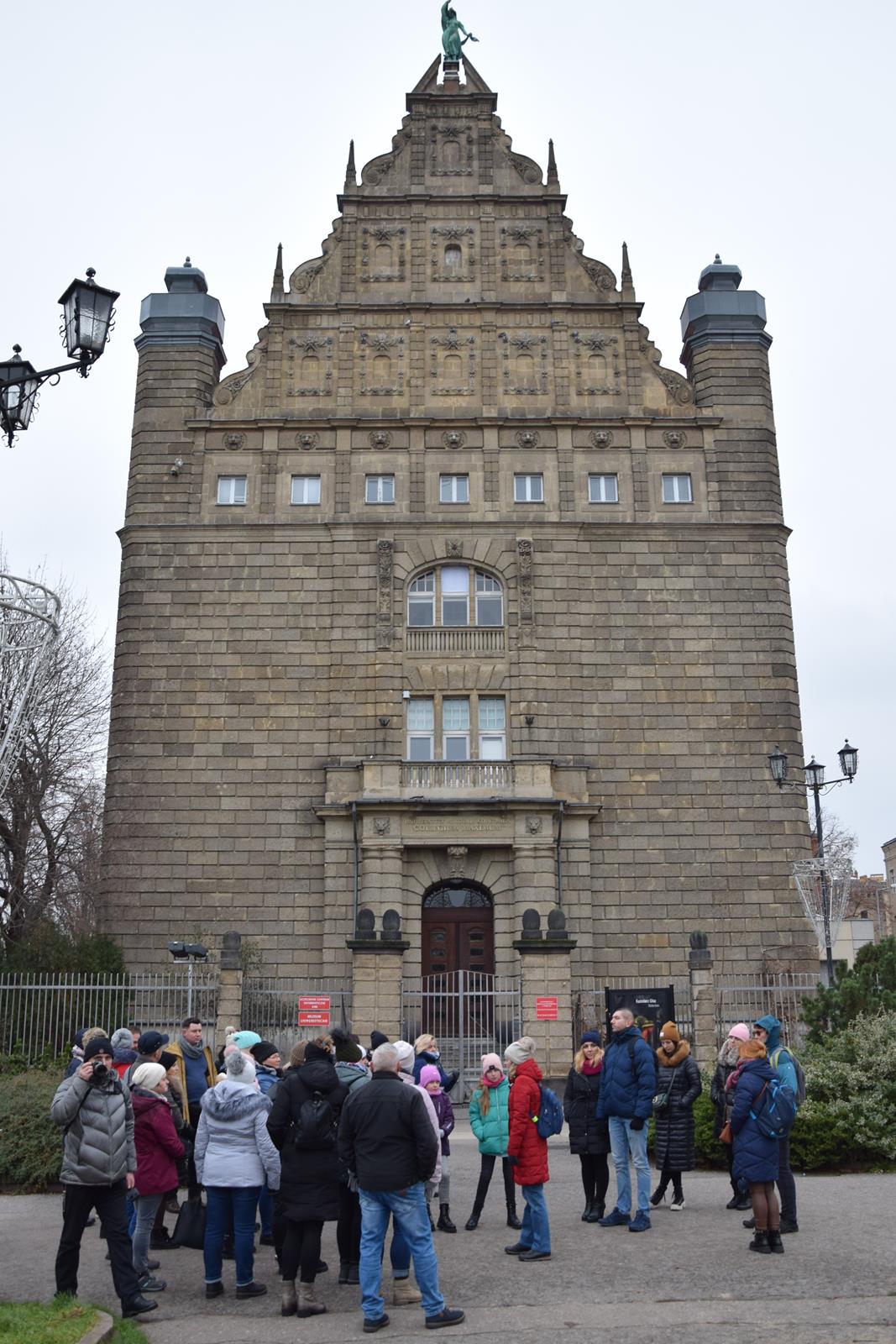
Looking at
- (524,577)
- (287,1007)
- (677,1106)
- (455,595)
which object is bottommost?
(677,1106)

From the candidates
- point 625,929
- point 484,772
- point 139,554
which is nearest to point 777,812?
point 625,929

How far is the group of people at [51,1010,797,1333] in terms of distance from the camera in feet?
29.9

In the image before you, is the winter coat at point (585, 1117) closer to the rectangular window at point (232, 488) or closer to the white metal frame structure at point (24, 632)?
the white metal frame structure at point (24, 632)

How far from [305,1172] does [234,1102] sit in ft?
2.68

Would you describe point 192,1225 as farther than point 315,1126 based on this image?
Yes

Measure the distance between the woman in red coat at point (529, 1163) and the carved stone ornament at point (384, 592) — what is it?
70.3 feet

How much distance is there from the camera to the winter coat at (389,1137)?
8.94 m

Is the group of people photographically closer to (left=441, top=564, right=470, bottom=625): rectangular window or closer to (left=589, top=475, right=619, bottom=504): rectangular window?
(left=441, top=564, right=470, bottom=625): rectangular window

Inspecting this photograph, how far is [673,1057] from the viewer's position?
12773mm

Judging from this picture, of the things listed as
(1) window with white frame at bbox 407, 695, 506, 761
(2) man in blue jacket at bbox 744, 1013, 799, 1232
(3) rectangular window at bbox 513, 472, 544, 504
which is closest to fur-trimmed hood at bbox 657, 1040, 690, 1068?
(2) man in blue jacket at bbox 744, 1013, 799, 1232

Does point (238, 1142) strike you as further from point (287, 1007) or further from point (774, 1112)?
point (287, 1007)

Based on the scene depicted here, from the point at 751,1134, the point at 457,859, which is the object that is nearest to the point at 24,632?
the point at 751,1134

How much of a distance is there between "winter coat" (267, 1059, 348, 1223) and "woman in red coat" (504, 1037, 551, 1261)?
1.85m

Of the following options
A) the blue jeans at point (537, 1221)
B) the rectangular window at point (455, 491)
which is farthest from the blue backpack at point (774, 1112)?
the rectangular window at point (455, 491)
